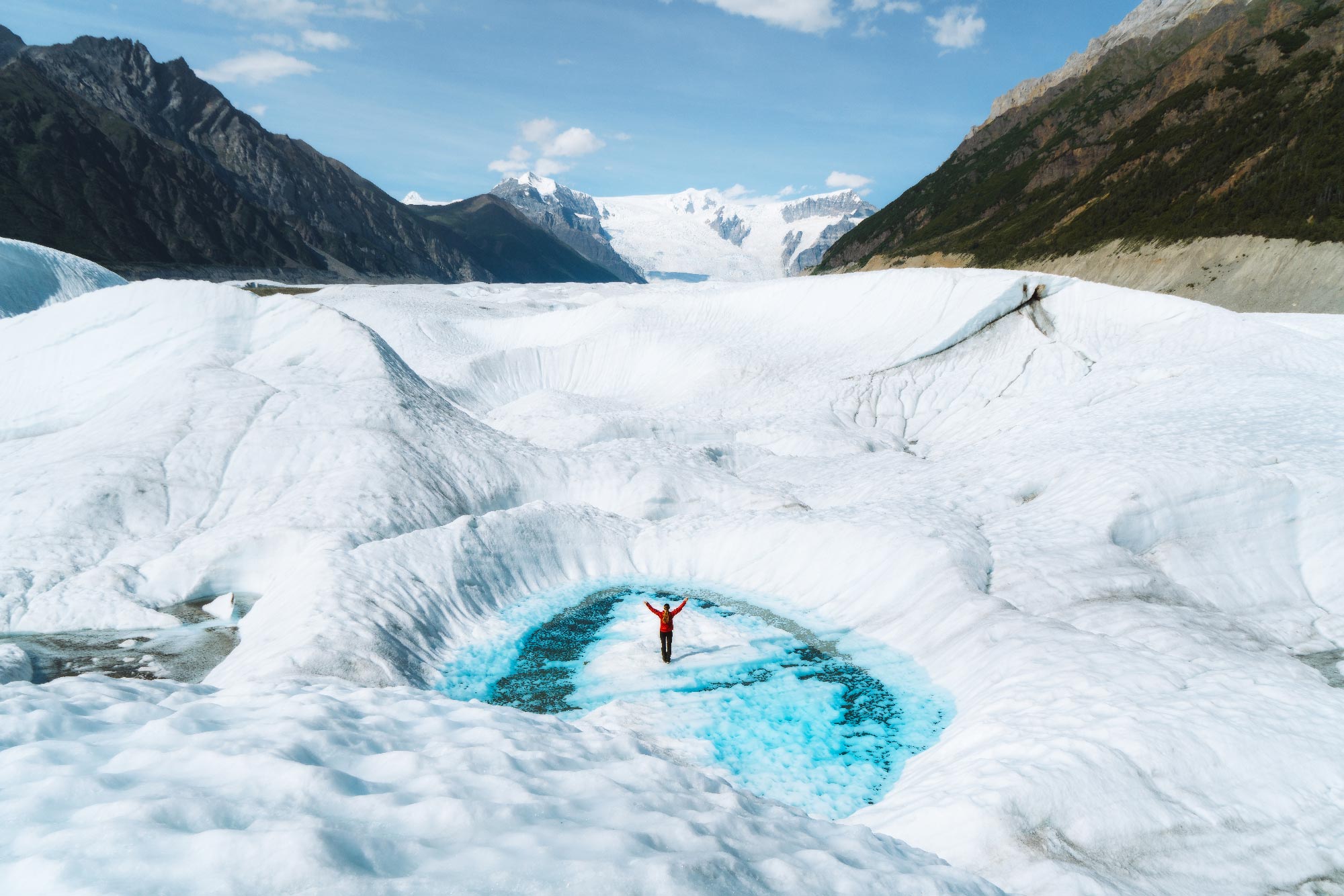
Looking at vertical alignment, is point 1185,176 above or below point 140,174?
below

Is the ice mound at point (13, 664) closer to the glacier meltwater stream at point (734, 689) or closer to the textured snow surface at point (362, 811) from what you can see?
the glacier meltwater stream at point (734, 689)

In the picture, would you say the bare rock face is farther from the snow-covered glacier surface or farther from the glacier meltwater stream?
the glacier meltwater stream

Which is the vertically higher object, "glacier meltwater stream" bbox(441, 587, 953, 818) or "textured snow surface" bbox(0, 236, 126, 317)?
"textured snow surface" bbox(0, 236, 126, 317)

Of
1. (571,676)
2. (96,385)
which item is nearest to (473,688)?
(571,676)

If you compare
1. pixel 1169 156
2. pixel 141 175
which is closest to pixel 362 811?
pixel 1169 156

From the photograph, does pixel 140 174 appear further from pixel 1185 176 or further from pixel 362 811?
pixel 362 811

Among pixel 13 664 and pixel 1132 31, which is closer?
pixel 13 664

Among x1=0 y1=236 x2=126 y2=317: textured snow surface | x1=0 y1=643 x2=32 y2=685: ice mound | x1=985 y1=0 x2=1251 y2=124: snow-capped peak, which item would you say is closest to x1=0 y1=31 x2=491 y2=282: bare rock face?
x1=0 y1=236 x2=126 y2=317: textured snow surface

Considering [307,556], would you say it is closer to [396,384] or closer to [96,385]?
[396,384]
